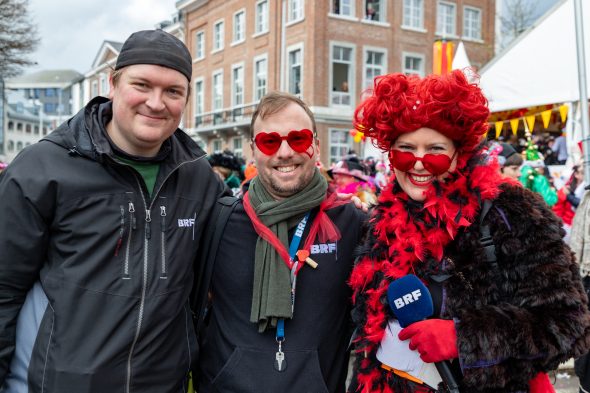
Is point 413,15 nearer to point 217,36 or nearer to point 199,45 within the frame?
point 217,36

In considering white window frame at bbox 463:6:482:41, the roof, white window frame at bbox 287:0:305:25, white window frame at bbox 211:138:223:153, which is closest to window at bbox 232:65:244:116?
white window frame at bbox 211:138:223:153

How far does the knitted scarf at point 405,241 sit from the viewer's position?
215cm

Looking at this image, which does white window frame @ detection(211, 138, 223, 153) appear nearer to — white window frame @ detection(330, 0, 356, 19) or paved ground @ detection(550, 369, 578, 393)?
white window frame @ detection(330, 0, 356, 19)

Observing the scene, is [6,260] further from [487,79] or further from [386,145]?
[487,79]

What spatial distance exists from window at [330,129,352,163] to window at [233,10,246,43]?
25.9ft

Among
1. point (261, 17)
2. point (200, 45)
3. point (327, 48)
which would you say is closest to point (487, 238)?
point (327, 48)

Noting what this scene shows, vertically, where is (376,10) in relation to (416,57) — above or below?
above

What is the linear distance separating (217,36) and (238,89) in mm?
3873

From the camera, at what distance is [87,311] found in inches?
80.0

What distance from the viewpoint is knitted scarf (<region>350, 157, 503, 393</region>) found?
2.15 m

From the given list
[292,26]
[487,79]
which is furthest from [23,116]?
[487,79]

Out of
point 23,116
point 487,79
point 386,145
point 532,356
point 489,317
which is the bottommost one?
point 532,356

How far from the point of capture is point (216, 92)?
2955 centimetres

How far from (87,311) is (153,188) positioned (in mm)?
549
